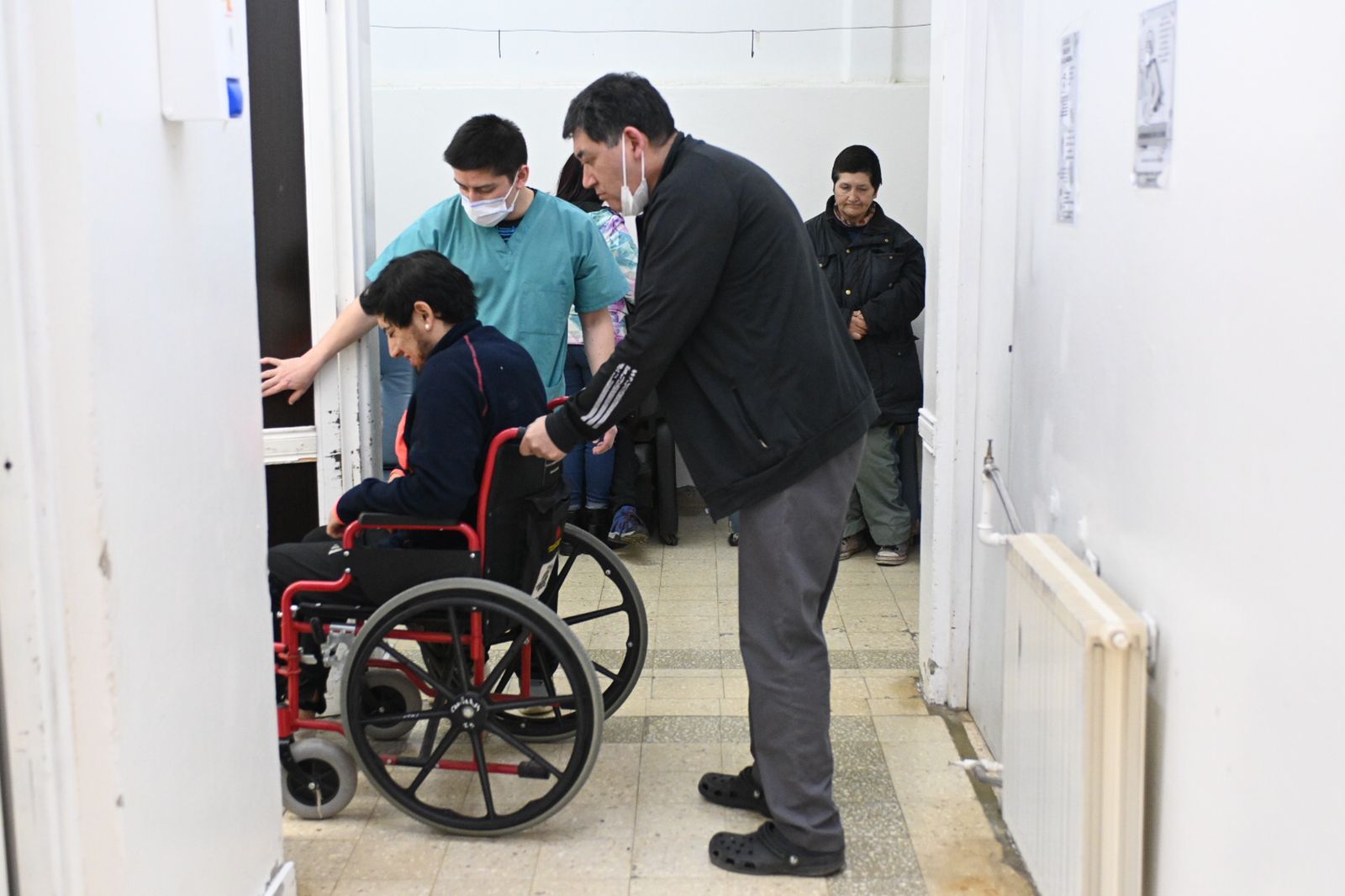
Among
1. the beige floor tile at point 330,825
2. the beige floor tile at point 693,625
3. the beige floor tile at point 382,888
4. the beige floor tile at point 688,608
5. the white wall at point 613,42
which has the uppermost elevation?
the white wall at point 613,42

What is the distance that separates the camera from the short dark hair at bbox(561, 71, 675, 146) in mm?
2596

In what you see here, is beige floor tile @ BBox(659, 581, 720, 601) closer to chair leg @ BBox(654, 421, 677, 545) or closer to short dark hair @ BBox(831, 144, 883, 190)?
chair leg @ BBox(654, 421, 677, 545)

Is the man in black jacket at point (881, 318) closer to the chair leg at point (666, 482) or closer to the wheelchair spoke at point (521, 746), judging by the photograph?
the chair leg at point (666, 482)

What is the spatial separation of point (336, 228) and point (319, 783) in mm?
1249

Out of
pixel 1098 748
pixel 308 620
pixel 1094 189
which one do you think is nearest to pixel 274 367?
pixel 308 620

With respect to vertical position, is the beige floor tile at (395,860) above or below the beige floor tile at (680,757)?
below

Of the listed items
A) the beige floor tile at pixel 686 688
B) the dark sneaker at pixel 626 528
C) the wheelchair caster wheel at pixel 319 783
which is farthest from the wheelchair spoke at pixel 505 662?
the dark sneaker at pixel 626 528

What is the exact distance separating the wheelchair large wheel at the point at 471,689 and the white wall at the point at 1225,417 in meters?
0.99

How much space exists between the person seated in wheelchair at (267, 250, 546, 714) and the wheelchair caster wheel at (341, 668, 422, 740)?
13 centimetres

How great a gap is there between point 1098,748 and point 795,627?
2.78 feet

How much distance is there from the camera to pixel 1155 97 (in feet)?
6.35

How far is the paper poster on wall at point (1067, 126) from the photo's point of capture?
7.95 ft

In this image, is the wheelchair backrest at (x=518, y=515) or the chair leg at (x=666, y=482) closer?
the wheelchair backrest at (x=518, y=515)

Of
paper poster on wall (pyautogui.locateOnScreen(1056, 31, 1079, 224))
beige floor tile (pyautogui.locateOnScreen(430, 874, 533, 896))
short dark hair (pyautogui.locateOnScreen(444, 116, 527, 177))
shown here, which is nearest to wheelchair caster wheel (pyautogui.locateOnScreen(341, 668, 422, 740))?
beige floor tile (pyautogui.locateOnScreen(430, 874, 533, 896))
